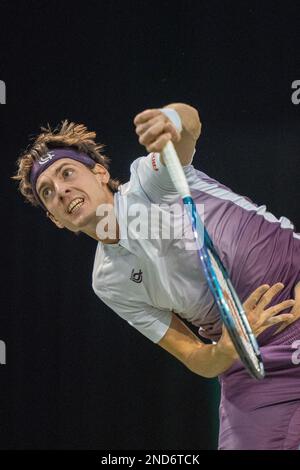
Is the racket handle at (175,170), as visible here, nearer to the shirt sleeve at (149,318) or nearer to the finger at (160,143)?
the finger at (160,143)

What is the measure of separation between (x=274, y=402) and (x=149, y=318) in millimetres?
389

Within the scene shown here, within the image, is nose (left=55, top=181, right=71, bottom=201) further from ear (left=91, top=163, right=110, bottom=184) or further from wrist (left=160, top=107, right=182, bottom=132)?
wrist (left=160, top=107, right=182, bottom=132)

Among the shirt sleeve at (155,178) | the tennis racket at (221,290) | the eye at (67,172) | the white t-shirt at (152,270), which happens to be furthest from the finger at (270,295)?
the eye at (67,172)

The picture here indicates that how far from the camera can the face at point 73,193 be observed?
7.49ft

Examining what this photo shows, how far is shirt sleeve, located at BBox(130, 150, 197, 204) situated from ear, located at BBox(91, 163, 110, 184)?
0.37 feet

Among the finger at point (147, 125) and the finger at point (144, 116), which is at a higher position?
the finger at point (144, 116)

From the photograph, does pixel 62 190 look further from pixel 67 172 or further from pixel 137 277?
pixel 137 277

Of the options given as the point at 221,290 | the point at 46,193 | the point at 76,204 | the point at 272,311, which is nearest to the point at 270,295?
the point at 272,311

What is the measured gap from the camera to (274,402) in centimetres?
225

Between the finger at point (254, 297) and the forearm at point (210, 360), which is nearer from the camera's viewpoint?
the finger at point (254, 297)

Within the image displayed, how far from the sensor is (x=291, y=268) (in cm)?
226
